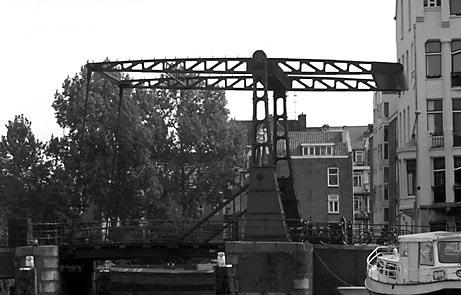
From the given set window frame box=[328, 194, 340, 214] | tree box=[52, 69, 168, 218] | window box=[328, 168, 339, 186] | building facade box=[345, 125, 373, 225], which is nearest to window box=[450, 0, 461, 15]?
tree box=[52, 69, 168, 218]

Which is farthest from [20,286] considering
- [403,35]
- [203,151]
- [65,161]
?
[203,151]

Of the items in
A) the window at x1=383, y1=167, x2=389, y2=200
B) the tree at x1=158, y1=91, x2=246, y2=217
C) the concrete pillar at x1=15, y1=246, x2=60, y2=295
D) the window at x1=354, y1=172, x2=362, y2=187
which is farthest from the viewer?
the window at x1=354, y1=172, x2=362, y2=187

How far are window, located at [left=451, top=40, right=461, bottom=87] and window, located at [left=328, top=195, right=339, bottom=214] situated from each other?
1326 inches

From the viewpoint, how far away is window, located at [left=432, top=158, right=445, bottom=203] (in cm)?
3809

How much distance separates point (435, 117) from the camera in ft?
127

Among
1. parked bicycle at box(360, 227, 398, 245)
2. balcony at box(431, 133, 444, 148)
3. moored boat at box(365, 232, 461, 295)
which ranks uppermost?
balcony at box(431, 133, 444, 148)

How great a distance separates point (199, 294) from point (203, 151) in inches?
407

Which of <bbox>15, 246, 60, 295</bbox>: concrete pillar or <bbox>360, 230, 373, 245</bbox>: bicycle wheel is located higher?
<bbox>360, 230, 373, 245</bbox>: bicycle wheel

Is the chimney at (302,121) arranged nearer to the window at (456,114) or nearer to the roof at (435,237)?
the window at (456,114)

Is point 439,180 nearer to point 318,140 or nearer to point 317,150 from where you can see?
point 317,150

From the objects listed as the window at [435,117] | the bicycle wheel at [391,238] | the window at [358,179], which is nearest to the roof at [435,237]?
the bicycle wheel at [391,238]

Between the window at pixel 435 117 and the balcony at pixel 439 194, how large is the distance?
2072 mm

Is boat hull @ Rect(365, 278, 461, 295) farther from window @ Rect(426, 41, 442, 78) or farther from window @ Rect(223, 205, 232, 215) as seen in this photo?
window @ Rect(223, 205, 232, 215)

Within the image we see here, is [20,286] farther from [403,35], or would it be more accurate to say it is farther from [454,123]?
[403,35]
